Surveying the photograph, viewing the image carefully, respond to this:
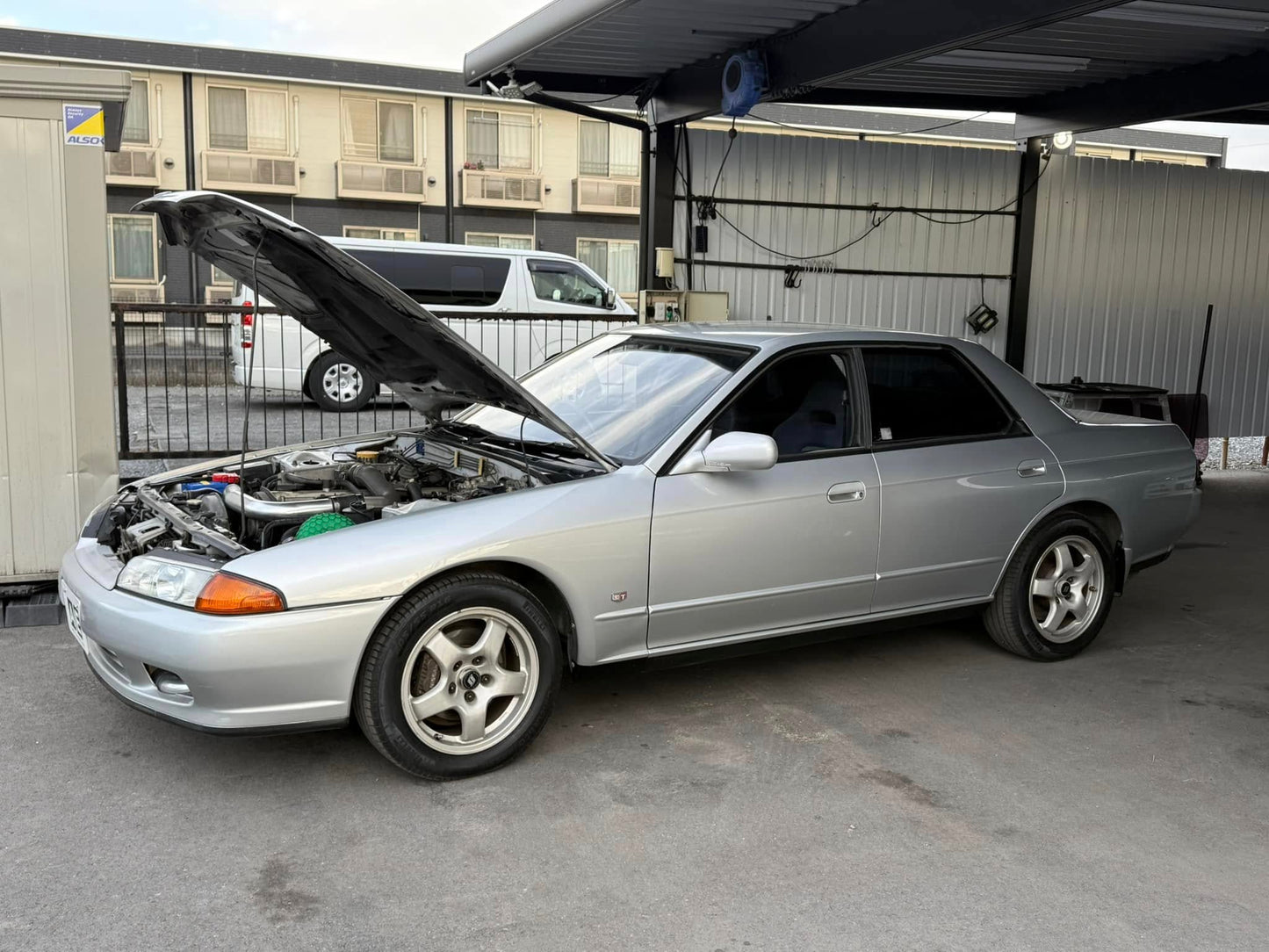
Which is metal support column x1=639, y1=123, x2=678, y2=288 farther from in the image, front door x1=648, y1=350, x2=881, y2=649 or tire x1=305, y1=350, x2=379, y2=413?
tire x1=305, y1=350, x2=379, y2=413

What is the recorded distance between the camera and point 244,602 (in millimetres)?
3477

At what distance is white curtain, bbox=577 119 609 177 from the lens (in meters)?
30.7

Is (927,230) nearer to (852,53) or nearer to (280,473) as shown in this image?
(852,53)

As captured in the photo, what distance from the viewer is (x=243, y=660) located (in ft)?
11.3

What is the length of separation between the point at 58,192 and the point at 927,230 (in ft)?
22.9

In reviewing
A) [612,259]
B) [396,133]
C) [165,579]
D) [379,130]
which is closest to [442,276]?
[165,579]

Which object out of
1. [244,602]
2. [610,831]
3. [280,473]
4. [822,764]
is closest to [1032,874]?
[822,764]

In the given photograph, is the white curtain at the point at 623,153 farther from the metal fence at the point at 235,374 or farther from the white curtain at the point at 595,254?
the metal fence at the point at 235,374

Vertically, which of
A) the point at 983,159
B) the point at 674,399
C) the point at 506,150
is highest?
the point at 506,150

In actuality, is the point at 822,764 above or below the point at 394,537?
below

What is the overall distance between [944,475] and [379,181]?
26.6 metres

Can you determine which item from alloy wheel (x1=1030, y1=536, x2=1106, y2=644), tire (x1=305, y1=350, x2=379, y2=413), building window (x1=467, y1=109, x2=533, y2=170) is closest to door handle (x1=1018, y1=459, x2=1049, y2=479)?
alloy wheel (x1=1030, y1=536, x2=1106, y2=644)

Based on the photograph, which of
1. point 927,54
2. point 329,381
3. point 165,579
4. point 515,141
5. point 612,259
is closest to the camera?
point 165,579

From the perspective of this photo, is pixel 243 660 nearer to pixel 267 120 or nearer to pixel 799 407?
pixel 799 407
